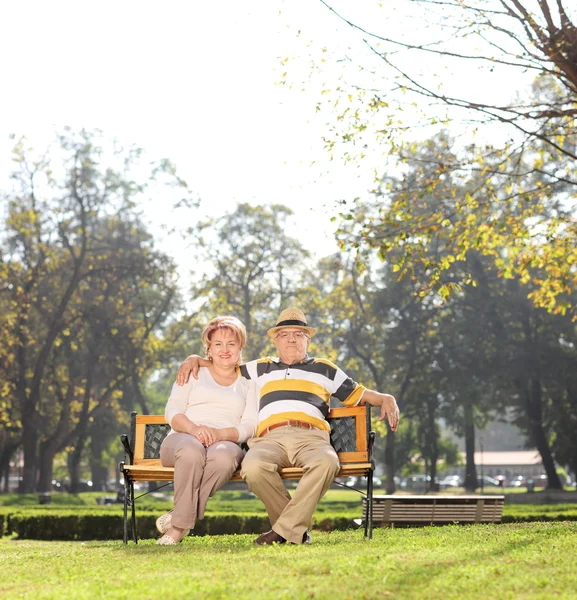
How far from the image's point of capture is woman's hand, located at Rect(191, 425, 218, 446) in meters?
7.02

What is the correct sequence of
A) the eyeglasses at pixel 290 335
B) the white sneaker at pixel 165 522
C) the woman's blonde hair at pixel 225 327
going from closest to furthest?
the white sneaker at pixel 165 522 → the woman's blonde hair at pixel 225 327 → the eyeglasses at pixel 290 335

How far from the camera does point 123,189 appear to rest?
3662 centimetres

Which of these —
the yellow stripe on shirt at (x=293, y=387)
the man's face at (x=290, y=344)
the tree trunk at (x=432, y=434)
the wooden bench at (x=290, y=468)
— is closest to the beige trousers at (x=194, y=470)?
the wooden bench at (x=290, y=468)

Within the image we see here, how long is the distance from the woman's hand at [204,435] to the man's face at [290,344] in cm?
93

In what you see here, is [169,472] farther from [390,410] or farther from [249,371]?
[390,410]

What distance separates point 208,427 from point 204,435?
0.31ft

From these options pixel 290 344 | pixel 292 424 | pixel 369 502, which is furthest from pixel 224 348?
pixel 369 502

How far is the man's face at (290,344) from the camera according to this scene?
7.58 metres

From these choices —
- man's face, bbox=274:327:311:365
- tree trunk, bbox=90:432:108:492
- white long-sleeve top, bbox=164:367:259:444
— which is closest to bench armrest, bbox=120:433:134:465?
white long-sleeve top, bbox=164:367:259:444

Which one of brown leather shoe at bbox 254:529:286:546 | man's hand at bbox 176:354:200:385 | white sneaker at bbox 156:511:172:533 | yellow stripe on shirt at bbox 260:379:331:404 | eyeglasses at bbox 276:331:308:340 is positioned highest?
eyeglasses at bbox 276:331:308:340

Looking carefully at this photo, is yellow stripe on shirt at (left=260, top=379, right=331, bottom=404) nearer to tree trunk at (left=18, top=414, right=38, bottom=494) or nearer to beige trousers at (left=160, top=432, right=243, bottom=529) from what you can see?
beige trousers at (left=160, top=432, right=243, bottom=529)

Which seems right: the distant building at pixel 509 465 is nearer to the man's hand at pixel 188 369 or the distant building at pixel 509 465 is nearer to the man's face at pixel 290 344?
the man's face at pixel 290 344

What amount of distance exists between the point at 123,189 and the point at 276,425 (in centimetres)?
3048

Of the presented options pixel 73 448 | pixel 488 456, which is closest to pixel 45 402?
pixel 73 448
